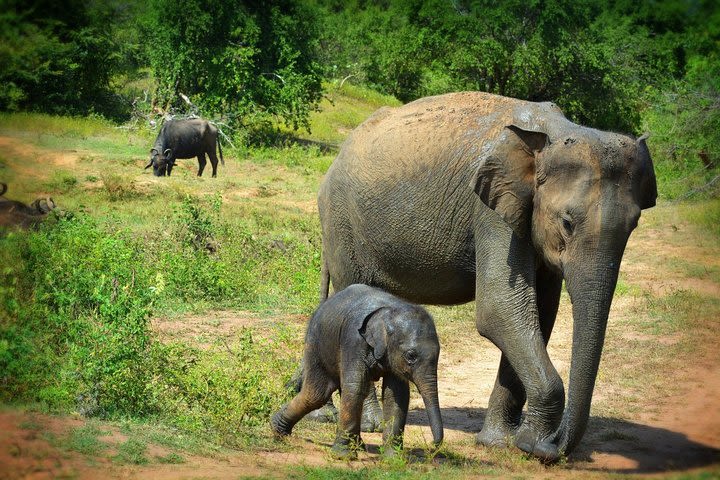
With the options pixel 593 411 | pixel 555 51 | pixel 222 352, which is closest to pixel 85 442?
pixel 222 352

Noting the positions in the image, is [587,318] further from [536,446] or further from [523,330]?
[536,446]

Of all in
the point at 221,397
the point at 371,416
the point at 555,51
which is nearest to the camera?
the point at 221,397

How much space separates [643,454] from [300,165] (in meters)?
17.2

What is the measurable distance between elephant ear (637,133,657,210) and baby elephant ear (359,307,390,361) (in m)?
1.92

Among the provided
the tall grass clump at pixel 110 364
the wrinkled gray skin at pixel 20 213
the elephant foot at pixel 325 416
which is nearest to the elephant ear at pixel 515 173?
the tall grass clump at pixel 110 364

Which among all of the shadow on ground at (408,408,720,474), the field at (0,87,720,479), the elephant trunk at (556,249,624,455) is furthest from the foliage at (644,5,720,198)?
the elephant trunk at (556,249,624,455)

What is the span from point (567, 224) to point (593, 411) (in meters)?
2.92

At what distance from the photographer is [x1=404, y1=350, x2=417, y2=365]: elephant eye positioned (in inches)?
260

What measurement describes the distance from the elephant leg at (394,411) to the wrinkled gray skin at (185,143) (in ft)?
56.4

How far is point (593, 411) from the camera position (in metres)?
9.07

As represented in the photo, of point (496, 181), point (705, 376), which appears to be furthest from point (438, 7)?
point (496, 181)

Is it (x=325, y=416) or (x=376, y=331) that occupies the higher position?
(x=376, y=331)

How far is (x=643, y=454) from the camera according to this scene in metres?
7.59

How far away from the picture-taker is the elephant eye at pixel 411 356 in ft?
21.7
